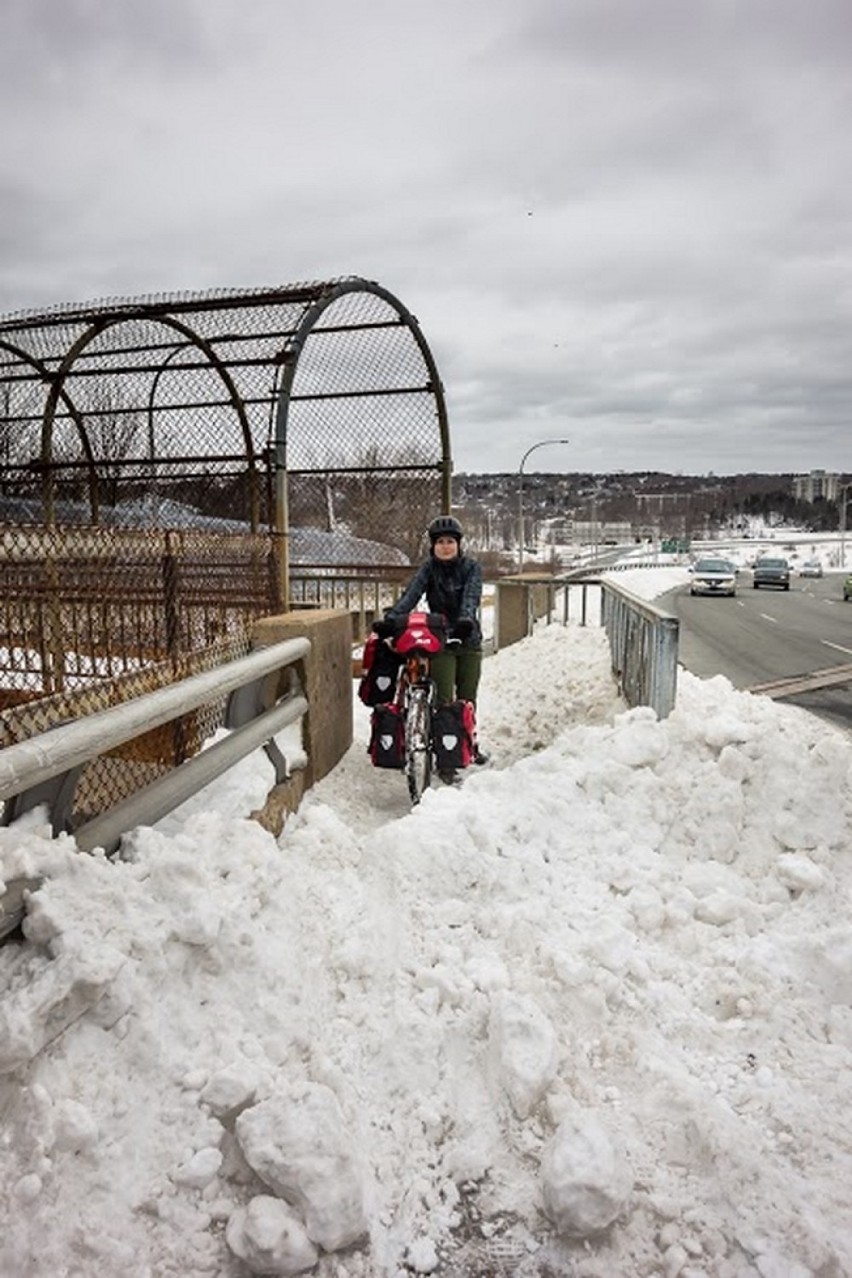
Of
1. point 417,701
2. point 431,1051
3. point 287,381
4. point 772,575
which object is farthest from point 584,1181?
point 772,575

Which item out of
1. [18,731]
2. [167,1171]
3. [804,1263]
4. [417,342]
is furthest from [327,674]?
[417,342]

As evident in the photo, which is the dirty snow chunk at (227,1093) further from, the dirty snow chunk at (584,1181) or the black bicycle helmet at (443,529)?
the black bicycle helmet at (443,529)

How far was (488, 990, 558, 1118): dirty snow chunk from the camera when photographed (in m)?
2.17

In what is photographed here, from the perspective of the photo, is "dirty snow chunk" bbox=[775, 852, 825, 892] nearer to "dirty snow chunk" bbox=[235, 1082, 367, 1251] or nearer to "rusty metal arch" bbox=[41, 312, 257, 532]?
"dirty snow chunk" bbox=[235, 1082, 367, 1251]

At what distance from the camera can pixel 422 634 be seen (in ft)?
16.9

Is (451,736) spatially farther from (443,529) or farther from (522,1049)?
(522,1049)

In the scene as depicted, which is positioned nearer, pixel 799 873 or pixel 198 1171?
pixel 198 1171

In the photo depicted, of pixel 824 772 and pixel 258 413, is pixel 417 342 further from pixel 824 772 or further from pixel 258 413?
pixel 824 772

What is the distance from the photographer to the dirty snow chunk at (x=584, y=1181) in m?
1.85

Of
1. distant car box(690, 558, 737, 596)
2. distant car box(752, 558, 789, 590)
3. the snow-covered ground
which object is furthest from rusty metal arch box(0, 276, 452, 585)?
distant car box(752, 558, 789, 590)

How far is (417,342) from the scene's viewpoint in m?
8.44

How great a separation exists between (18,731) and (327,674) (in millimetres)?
2223

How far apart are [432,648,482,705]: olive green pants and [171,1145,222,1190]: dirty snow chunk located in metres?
3.66

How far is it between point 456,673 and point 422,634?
0.64 metres
